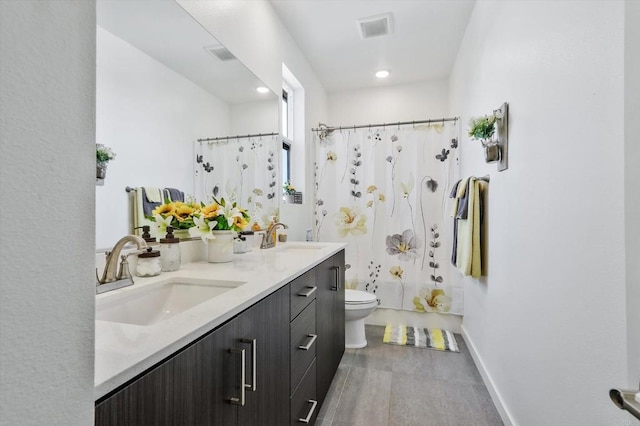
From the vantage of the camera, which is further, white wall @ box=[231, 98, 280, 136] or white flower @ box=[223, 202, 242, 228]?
white wall @ box=[231, 98, 280, 136]

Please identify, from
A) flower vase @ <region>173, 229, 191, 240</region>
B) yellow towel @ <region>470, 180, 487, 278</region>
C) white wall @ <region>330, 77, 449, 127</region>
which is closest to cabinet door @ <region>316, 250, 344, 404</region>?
flower vase @ <region>173, 229, 191, 240</region>

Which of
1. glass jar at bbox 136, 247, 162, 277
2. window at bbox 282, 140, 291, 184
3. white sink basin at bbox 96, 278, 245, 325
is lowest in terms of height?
white sink basin at bbox 96, 278, 245, 325

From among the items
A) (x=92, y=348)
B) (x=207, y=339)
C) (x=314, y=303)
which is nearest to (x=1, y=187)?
(x=92, y=348)

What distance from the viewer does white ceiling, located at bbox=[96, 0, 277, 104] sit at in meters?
1.12

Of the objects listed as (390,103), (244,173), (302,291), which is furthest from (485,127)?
(390,103)

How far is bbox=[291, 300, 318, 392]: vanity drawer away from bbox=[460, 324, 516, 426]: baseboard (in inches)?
40.5

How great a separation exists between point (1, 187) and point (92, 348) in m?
0.23

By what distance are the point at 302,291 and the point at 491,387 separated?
4.54 ft

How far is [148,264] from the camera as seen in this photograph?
117cm

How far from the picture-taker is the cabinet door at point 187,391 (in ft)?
1.69

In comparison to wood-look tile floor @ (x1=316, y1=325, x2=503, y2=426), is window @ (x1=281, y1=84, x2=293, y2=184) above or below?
above

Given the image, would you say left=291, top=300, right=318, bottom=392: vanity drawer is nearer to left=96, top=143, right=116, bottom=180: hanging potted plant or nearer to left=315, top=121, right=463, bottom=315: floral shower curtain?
left=96, top=143, right=116, bottom=180: hanging potted plant

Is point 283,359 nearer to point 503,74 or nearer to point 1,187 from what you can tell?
point 1,187

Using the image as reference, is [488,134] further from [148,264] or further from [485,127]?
[148,264]
